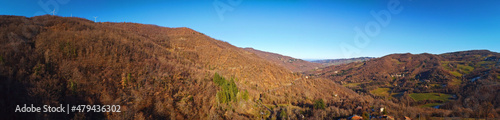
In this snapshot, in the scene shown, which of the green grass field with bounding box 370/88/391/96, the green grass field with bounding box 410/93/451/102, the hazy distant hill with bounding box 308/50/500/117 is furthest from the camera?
the green grass field with bounding box 370/88/391/96

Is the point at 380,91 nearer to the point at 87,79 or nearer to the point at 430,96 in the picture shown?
the point at 430,96

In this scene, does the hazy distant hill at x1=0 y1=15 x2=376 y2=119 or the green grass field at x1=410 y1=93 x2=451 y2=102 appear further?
the green grass field at x1=410 y1=93 x2=451 y2=102

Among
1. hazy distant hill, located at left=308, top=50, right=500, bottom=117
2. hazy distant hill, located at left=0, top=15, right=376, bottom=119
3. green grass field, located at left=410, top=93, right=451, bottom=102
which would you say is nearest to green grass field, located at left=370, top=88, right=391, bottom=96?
hazy distant hill, located at left=308, top=50, right=500, bottom=117

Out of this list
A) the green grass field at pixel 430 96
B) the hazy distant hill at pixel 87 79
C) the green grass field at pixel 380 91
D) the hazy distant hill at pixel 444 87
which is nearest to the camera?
the hazy distant hill at pixel 87 79

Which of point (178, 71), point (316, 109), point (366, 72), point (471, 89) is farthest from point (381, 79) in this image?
point (178, 71)

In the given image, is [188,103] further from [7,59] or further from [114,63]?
[7,59]

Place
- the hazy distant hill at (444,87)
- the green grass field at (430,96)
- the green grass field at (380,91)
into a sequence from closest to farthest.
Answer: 1. the hazy distant hill at (444,87)
2. the green grass field at (430,96)
3. the green grass field at (380,91)

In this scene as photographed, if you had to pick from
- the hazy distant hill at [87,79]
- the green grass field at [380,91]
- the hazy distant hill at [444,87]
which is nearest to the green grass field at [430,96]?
the hazy distant hill at [444,87]

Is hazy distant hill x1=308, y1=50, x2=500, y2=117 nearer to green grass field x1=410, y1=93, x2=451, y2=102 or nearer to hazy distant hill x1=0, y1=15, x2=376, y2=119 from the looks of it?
green grass field x1=410, y1=93, x2=451, y2=102

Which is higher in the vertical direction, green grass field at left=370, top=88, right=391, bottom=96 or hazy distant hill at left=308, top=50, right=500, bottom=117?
hazy distant hill at left=308, top=50, right=500, bottom=117

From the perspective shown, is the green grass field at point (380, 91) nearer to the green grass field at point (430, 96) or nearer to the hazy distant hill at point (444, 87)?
the hazy distant hill at point (444, 87)

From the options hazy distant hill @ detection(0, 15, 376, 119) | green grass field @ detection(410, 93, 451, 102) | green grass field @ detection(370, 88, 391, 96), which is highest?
hazy distant hill @ detection(0, 15, 376, 119)
